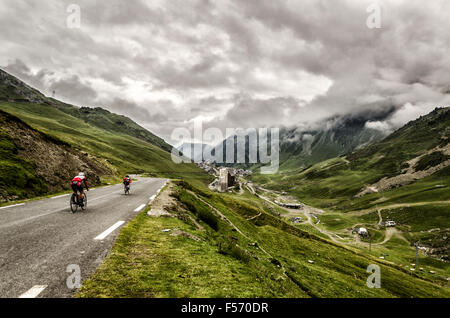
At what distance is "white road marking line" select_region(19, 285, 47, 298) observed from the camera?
5.64 meters

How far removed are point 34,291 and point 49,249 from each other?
4015 millimetres

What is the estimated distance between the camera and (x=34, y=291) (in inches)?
229

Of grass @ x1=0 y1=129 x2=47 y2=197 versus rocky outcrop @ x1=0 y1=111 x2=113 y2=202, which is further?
rocky outcrop @ x1=0 y1=111 x2=113 y2=202

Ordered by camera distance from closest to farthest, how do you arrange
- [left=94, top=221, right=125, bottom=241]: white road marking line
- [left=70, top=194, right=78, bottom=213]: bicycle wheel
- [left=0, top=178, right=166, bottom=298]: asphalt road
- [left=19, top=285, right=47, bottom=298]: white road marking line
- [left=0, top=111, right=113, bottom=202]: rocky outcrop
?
[left=19, top=285, right=47, bottom=298]: white road marking line < [left=0, top=178, right=166, bottom=298]: asphalt road < [left=94, top=221, right=125, bottom=241]: white road marking line < [left=70, top=194, right=78, bottom=213]: bicycle wheel < [left=0, top=111, right=113, bottom=202]: rocky outcrop

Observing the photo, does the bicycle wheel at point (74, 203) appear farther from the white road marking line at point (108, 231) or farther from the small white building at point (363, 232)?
the small white building at point (363, 232)

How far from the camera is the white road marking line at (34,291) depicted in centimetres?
564

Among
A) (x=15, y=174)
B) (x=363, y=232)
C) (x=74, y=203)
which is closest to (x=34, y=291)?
(x=74, y=203)

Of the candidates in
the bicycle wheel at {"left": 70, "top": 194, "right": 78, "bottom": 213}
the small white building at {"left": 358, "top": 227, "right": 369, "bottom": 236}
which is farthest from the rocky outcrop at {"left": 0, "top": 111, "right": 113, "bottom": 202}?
the small white building at {"left": 358, "top": 227, "right": 369, "bottom": 236}

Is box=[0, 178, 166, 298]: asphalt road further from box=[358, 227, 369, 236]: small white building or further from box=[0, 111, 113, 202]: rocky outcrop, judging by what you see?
box=[358, 227, 369, 236]: small white building

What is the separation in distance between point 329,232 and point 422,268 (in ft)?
166

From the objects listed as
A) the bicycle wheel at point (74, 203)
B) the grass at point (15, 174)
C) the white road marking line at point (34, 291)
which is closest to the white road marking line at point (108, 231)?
the white road marking line at point (34, 291)

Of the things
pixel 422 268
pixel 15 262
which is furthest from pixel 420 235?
pixel 15 262

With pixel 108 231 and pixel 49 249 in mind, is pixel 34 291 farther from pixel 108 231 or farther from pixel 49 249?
pixel 108 231

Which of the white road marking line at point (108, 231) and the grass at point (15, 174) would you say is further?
the grass at point (15, 174)
